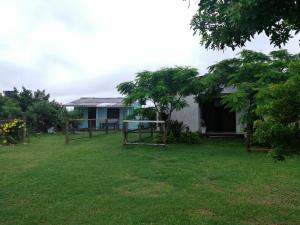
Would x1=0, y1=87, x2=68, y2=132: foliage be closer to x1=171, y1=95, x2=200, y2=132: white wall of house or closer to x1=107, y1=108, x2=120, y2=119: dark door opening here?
x1=107, y1=108, x2=120, y2=119: dark door opening

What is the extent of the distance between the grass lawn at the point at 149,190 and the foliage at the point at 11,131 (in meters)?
5.64

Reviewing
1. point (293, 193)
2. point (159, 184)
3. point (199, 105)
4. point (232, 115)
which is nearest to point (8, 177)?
point (159, 184)

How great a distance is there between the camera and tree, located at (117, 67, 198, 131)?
16.1 meters

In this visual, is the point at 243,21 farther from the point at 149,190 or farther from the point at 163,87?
the point at 163,87

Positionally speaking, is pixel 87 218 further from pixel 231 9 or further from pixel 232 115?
pixel 232 115

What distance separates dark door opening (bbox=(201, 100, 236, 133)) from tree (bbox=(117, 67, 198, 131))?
5.17 m

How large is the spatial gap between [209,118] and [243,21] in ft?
61.3

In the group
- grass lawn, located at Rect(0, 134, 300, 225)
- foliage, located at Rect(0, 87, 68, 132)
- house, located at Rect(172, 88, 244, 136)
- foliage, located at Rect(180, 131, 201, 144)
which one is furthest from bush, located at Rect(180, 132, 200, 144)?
foliage, located at Rect(0, 87, 68, 132)

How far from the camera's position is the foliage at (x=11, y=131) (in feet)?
57.4

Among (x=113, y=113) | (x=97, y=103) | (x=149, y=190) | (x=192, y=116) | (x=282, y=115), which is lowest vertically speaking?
(x=149, y=190)

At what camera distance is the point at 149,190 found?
747 cm

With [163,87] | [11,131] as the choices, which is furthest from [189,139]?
[11,131]

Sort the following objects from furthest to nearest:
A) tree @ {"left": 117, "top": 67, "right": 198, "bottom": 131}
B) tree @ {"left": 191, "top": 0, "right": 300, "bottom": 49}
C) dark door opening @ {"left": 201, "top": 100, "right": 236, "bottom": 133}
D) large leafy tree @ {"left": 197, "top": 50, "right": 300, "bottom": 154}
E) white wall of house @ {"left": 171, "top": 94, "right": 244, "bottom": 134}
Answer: dark door opening @ {"left": 201, "top": 100, "right": 236, "bottom": 133} < white wall of house @ {"left": 171, "top": 94, "right": 244, "bottom": 134} < tree @ {"left": 117, "top": 67, "right": 198, "bottom": 131} < large leafy tree @ {"left": 197, "top": 50, "right": 300, "bottom": 154} < tree @ {"left": 191, "top": 0, "right": 300, "bottom": 49}

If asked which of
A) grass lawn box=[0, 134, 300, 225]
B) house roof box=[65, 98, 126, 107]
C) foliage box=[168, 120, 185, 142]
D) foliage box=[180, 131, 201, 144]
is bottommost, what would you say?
grass lawn box=[0, 134, 300, 225]
